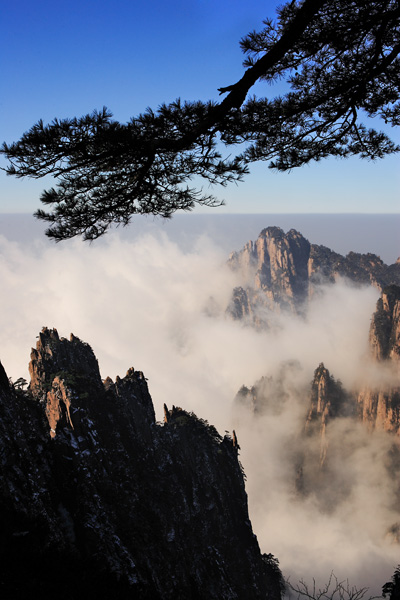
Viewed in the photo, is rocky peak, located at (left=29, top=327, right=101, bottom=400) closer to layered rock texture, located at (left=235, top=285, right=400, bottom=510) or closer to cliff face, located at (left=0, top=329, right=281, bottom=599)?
cliff face, located at (left=0, top=329, right=281, bottom=599)

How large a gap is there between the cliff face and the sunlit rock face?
251 feet

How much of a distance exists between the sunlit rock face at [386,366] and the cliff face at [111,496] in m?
76.5

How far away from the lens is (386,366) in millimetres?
107000

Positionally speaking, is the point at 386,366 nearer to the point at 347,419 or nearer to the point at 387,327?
the point at 387,327

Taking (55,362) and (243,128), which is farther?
(55,362)

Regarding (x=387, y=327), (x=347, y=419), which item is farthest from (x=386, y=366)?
(x=347, y=419)

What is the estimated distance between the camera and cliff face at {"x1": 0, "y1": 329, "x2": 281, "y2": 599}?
886 centimetres

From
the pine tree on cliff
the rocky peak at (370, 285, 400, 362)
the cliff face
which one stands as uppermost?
the rocky peak at (370, 285, 400, 362)

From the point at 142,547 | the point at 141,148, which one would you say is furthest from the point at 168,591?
the point at 141,148

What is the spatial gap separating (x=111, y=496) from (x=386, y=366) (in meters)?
106

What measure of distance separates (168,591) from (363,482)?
100 m

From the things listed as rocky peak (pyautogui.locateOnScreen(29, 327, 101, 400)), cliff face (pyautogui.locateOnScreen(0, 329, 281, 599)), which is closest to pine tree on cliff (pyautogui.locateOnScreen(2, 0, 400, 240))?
cliff face (pyautogui.locateOnScreen(0, 329, 281, 599))

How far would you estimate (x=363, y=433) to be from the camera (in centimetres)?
10781

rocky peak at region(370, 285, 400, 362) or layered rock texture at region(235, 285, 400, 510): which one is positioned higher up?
rocky peak at region(370, 285, 400, 362)
